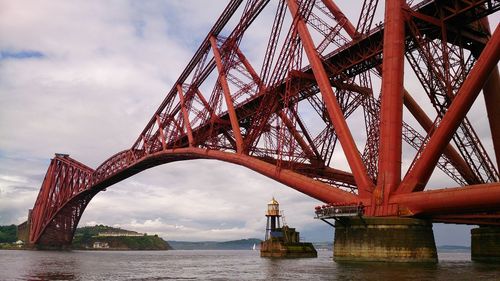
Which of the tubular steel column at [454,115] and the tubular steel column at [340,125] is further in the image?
the tubular steel column at [340,125]

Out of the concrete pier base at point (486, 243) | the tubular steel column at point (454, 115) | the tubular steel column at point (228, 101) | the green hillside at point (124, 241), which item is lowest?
the green hillside at point (124, 241)

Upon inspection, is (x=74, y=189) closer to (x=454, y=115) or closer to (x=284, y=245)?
(x=284, y=245)

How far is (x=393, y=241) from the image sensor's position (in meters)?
23.1

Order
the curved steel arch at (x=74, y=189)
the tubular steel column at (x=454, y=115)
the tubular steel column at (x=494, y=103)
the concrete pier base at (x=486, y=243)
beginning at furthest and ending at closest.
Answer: the curved steel arch at (x=74, y=189)
the concrete pier base at (x=486, y=243)
the tubular steel column at (x=494, y=103)
the tubular steel column at (x=454, y=115)

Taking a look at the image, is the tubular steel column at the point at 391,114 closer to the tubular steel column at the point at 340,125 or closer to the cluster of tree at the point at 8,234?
the tubular steel column at the point at 340,125

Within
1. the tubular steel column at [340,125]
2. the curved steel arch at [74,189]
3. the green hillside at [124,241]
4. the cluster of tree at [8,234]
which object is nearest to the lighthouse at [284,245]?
the curved steel arch at [74,189]

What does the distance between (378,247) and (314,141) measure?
20.6 meters

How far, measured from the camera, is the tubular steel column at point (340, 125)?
25938 mm

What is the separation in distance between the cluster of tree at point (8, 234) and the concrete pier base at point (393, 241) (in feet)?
457

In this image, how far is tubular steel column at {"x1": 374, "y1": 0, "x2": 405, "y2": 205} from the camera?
79.7ft

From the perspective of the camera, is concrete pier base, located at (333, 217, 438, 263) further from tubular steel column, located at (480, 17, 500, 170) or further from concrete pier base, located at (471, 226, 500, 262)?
concrete pier base, located at (471, 226, 500, 262)

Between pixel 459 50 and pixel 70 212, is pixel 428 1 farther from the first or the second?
pixel 70 212

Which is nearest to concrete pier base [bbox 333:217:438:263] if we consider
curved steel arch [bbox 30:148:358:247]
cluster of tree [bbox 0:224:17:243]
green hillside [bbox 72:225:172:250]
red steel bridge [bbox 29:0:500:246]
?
red steel bridge [bbox 29:0:500:246]

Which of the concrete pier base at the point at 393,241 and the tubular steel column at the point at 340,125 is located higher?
the tubular steel column at the point at 340,125
